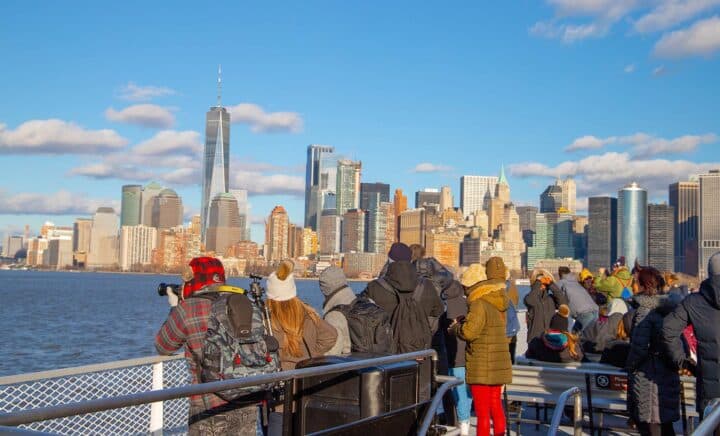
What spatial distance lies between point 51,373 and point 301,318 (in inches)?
65.0

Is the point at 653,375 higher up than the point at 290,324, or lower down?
lower down

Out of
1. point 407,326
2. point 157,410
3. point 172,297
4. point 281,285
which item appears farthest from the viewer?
point 407,326

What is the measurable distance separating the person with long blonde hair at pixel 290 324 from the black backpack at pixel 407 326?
1.40m

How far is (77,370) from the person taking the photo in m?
5.57

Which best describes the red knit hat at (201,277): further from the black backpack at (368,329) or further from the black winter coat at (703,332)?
the black winter coat at (703,332)

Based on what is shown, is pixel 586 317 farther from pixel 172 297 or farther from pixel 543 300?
pixel 172 297

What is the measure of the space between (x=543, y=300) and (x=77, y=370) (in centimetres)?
716

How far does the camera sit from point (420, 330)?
7273mm

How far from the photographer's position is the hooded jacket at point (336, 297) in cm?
620

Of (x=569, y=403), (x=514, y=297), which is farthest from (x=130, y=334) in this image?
(x=569, y=403)

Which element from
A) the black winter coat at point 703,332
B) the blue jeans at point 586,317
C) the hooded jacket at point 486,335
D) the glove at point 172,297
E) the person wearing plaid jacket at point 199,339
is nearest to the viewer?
the person wearing plaid jacket at point 199,339

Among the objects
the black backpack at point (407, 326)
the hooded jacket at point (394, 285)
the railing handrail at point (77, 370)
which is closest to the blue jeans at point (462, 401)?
the black backpack at point (407, 326)

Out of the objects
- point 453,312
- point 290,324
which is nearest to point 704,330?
point 290,324

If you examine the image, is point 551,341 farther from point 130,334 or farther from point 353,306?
point 130,334
